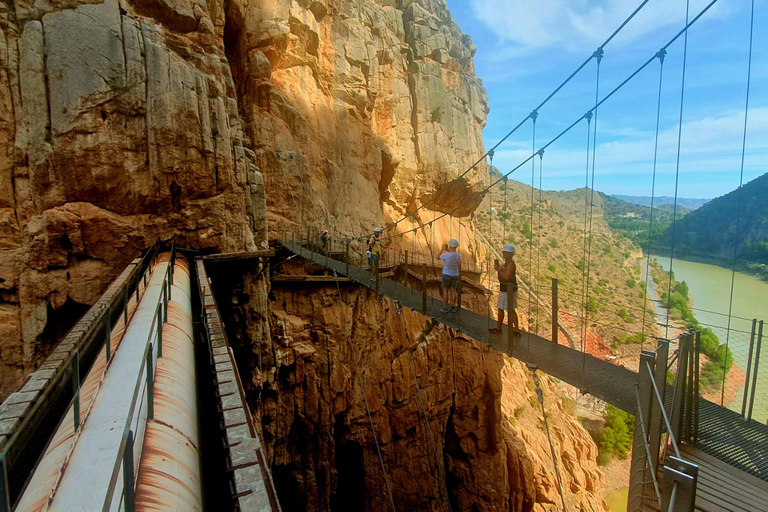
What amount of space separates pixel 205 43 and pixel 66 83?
9.58 feet

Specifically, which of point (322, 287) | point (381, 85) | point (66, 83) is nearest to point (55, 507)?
point (66, 83)

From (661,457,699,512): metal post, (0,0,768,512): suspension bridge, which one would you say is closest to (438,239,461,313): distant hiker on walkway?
(0,0,768,512): suspension bridge

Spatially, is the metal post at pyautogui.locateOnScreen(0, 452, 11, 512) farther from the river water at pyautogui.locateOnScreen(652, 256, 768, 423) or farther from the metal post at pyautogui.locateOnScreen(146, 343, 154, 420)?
the river water at pyautogui.locateOnScreen(652, 256, 768, 423)

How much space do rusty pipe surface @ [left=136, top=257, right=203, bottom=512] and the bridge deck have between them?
313cm

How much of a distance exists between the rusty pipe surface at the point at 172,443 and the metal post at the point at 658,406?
2.84 meters

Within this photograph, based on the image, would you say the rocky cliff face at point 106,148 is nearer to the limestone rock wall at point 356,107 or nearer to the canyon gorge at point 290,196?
the canyon gorge at point 290,196

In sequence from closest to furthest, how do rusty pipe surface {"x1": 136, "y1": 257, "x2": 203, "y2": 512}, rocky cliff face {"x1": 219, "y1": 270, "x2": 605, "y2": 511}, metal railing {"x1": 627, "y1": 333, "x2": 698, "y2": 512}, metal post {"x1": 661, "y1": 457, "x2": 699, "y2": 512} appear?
1. rusty pipe surface {"x1": 136, "y1": 257, "x2": 203, "y2": 512}
2. metal post {"x1": 661, "y1": 457, "x2": 699, "y2": 512}
3. metal railing {"x1": 627, "y1": 333, "x2": 698, "y2": 512}
4. rocky cliff face {"x1": 219, "y1": 270, "x2": 605, "y2": 511}

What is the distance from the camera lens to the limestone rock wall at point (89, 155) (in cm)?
558

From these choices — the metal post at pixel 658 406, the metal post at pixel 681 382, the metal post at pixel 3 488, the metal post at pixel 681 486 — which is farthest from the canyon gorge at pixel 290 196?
the metal post at pixel 681 486

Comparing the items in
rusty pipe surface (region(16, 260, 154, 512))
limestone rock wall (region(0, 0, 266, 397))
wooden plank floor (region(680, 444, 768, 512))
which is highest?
limestone rock wall (region(0, 0, 266, 397))

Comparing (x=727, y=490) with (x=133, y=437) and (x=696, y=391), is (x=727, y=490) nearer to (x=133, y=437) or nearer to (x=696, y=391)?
(x=696, y=391)

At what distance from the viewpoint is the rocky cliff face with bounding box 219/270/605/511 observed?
10.2 metres

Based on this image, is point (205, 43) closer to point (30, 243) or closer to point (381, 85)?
point (30, 243)

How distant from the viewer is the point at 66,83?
18.7 feet
